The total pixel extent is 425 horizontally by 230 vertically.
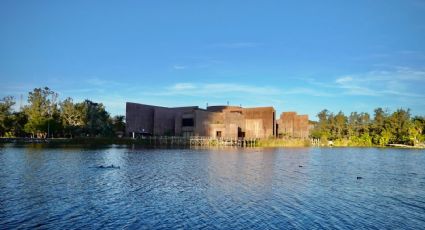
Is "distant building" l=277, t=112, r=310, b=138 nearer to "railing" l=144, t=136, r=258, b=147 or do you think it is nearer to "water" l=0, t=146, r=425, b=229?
"railing" l=144, t=136, r=258, b=147

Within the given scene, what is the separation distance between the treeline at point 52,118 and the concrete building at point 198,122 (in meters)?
10.4

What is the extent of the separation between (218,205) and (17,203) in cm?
864

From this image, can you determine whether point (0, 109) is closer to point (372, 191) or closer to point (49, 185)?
point (49, 185)

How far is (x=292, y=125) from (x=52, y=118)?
53.9 metres

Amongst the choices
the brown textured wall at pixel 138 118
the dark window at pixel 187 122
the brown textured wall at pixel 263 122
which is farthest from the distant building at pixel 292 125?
the brown textured wall at pixel 138 118

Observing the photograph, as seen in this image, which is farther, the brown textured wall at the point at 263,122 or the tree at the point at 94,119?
the brown textured wall at the point at 263,122

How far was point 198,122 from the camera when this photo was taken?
3233 inches

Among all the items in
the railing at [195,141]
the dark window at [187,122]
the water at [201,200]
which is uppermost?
the dark window at [187,122]

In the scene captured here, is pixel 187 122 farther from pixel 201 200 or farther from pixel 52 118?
pixel 201 200

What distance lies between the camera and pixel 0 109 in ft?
262

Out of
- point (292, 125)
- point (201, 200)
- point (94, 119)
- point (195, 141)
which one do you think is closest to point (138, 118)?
point (94, 119)

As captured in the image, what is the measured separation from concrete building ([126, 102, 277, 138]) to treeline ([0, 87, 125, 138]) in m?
10.4

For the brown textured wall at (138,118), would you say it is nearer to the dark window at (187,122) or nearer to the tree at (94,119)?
the dark window at (187,122)

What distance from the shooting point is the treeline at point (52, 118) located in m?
80.2
